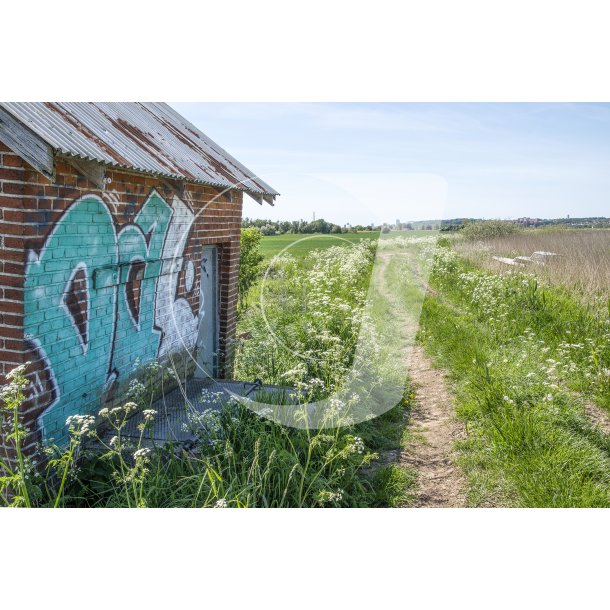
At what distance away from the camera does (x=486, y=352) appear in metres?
6.81

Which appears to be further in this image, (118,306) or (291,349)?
(291,349)

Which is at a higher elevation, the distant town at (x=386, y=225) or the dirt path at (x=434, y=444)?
the distant town at (x=386, y=225)

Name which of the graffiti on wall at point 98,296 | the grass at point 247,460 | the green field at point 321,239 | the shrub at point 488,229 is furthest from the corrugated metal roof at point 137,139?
the shrub at point 488,229

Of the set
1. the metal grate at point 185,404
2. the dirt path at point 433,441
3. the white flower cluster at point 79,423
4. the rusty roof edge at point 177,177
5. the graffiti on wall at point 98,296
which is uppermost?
the rusty roof edge at point 177,177

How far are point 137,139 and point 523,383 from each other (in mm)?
4432

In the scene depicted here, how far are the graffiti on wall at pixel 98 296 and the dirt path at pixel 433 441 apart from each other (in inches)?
103

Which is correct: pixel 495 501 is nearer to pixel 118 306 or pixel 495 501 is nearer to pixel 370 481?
pixel 370 481

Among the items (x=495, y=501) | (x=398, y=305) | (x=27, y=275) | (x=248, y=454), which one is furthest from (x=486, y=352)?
(x=27, y=275)

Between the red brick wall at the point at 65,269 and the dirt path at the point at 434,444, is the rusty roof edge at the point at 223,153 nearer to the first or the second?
the red brick wall at the point at 65,269

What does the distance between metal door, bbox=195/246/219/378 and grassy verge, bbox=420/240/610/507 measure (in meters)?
3.03

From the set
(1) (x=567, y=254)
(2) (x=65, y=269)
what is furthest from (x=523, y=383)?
(2) (x=65, y=269)

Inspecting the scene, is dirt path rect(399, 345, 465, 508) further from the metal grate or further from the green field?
the green field

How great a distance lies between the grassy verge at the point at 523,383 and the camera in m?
4.09

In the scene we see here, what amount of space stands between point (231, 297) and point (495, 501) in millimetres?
4166
